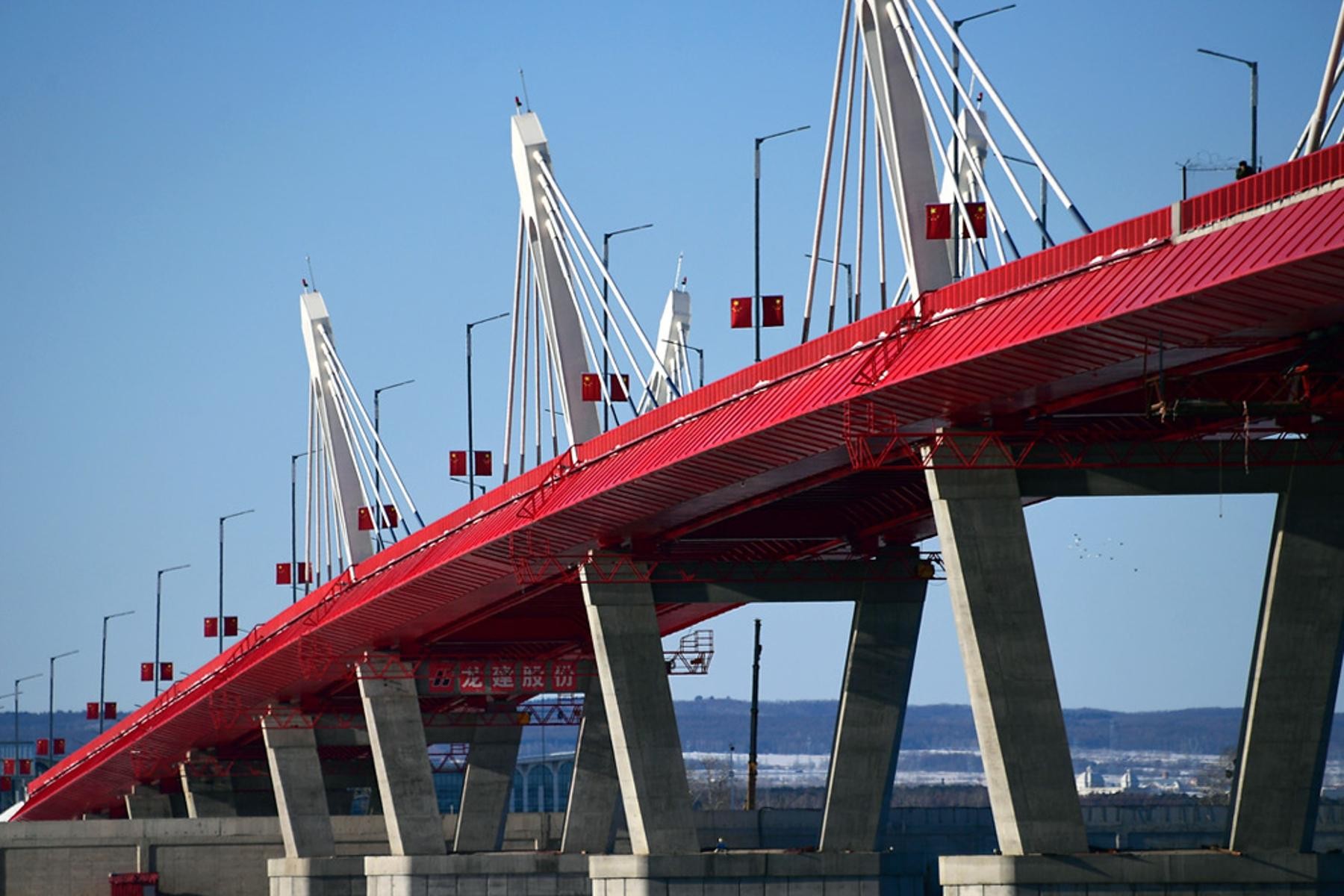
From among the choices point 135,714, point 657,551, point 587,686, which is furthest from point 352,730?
point 657,551

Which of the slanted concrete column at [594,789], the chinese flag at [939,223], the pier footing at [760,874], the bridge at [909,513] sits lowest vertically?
the pier footing at [760,874]

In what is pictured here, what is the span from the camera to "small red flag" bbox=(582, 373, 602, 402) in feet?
238

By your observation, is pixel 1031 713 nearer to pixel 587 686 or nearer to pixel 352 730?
pixel 587 686

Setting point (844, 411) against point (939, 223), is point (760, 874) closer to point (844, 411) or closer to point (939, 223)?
point (844, 411)

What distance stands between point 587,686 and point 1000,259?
163 feet

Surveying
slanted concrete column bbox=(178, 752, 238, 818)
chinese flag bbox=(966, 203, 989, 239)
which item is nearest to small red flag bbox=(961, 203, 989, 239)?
chinese flag bbox=(966, 203, 989, 239)

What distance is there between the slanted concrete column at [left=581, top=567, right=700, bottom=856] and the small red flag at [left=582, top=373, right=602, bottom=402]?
4.88 meters

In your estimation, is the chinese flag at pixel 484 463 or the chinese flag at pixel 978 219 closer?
the chinese flag at pixel 978 219

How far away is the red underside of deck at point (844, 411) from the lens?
131 feet

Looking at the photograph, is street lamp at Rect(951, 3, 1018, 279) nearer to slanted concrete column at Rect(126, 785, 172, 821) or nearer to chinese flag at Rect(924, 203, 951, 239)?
chinese flag at Rect(924, 203, 951, 239)

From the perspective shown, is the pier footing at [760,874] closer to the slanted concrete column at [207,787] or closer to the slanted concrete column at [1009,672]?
the slanted concrete column at [1009,672]

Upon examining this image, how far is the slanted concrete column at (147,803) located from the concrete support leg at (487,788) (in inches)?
1831

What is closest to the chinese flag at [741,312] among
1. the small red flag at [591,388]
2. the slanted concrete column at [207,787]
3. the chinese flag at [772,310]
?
the chinese flag at [772,310]

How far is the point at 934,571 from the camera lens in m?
73.6
